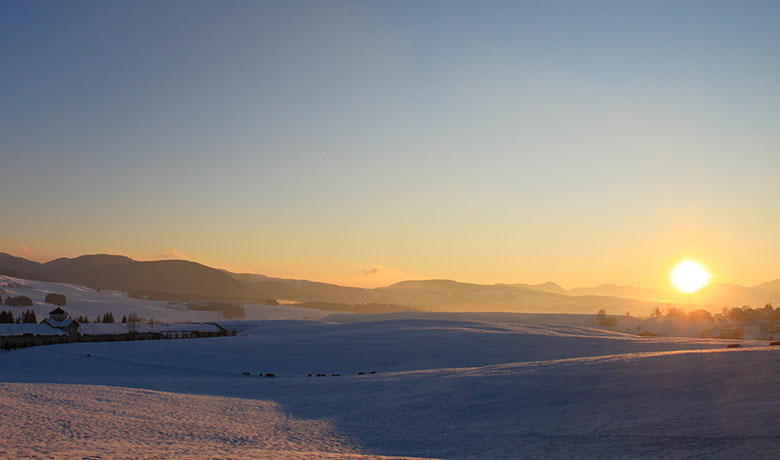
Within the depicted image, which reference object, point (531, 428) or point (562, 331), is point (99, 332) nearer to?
point (562, 331)

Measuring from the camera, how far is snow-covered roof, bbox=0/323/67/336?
226 feet

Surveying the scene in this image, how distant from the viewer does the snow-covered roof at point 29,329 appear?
69000 mm

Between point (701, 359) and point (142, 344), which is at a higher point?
point (701, 359)

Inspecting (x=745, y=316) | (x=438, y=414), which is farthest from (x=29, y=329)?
(x=745, y=316)

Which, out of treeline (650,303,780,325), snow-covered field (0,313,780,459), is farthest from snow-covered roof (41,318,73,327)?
treeline (650,303,780,325)

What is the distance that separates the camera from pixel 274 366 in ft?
154

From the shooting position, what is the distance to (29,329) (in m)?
71.5

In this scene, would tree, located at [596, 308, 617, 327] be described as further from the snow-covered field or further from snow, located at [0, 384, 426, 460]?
snow, located at [0, 384, 426, 460]

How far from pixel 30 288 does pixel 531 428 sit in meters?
200

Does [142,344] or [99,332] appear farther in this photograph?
[99,332]

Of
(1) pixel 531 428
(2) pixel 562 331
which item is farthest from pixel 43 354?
(2) pixel 562 331

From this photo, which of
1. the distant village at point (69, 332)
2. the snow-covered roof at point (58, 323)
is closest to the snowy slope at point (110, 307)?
the distant village at point (69, 332)

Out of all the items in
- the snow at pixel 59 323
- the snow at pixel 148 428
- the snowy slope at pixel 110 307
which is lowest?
the snowy slope at pixel 110 307

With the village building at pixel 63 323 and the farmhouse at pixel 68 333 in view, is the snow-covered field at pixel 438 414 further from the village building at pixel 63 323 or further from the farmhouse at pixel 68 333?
the village building at pixel 63 323
